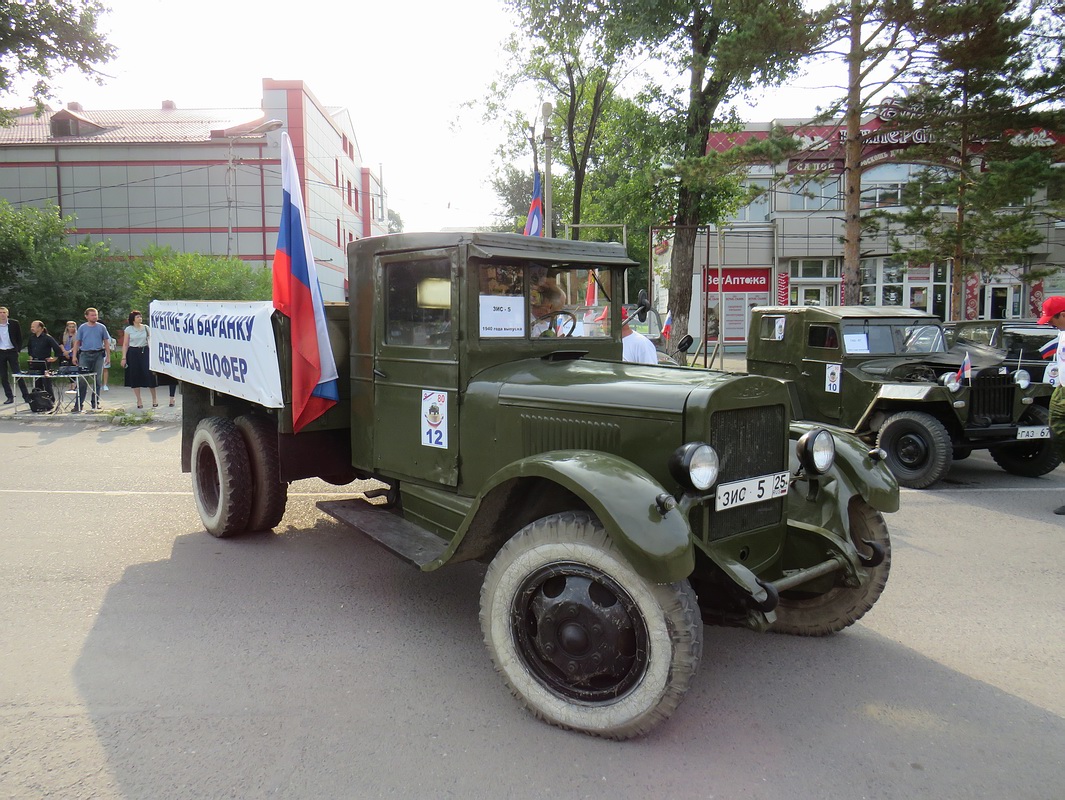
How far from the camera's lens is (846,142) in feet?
42.6

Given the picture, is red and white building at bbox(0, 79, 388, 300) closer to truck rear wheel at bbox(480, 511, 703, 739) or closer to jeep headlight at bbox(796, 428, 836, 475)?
jeep headlight at bbox(796, 428, 836, 475)

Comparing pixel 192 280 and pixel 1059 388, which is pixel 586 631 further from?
pixel 192 280

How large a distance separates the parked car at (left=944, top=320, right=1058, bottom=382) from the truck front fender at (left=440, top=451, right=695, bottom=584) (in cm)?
844

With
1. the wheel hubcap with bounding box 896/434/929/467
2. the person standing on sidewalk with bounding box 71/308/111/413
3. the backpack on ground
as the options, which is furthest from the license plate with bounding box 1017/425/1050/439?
the backpack on ground

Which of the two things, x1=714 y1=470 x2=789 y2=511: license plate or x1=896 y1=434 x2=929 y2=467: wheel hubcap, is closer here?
x1=714 y1=470 x2=789 y2=511: license plate

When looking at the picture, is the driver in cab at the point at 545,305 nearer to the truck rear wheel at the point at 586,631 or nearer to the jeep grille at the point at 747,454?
the jeep grille at the point at 747,454

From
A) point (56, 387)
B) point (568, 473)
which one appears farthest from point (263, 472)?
point (56, 387)

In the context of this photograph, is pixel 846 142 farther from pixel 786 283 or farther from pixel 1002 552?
pixel 786 283

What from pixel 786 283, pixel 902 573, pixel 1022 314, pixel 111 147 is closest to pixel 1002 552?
pixel 902 573

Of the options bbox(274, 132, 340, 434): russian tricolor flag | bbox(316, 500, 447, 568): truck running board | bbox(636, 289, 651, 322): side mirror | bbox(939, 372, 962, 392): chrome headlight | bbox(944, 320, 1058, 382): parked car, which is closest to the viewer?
bbox(316, 500, 447, 568): truck running board

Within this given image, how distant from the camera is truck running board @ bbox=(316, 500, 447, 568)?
156 inches

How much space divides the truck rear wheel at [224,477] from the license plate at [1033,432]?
7355 millimetres

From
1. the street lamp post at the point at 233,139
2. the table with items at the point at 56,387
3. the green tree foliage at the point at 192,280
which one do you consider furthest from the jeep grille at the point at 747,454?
the street lamp post at the point at 233,139

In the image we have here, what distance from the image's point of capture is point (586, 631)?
3012mm
